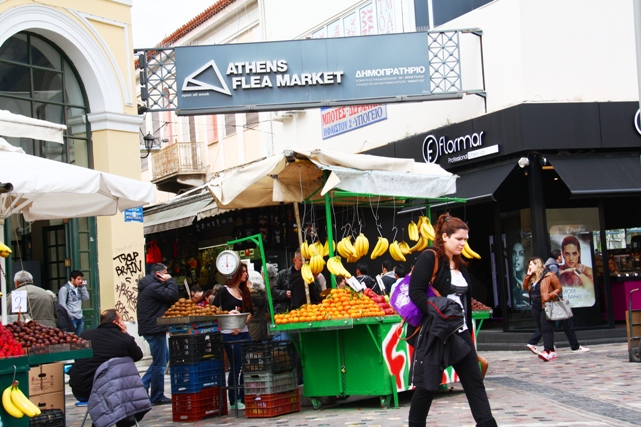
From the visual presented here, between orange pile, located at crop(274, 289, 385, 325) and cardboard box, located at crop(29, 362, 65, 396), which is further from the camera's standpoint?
orange pile, located at crop(274, 289, 385, 325)

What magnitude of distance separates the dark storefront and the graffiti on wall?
6.32 meters

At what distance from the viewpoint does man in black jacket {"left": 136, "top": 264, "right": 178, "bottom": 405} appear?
11656mm

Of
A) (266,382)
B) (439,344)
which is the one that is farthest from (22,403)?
(439,344)

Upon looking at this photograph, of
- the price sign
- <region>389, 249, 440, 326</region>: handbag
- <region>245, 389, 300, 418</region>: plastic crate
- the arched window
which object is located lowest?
<region>245, 389, 300, 418</region>: plastic crate

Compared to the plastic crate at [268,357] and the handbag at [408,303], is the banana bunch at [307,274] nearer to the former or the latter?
the plastic crate at [268,357]

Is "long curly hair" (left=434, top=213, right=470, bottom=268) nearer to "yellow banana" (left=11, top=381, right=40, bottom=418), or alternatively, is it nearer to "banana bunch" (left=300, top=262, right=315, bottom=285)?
"yellow banana" (left=11, top=381, right=40, bottom=418)

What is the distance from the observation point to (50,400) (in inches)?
365

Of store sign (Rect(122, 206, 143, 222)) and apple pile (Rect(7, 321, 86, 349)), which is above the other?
store sign (Rect(122, 206, 143, 222))

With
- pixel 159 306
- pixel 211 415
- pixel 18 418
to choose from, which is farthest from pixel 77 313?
pixel 18 418

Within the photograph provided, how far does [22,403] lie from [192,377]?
9.72 feet

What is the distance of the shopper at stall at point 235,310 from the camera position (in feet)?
35.3

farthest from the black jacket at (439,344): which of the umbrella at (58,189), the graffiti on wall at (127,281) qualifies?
the graffiti on wall at (127,281)

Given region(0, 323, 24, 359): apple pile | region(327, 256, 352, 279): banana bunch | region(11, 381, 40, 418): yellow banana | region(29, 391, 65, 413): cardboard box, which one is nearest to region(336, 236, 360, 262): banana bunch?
region(327, 256, 352, 279): banana bunch

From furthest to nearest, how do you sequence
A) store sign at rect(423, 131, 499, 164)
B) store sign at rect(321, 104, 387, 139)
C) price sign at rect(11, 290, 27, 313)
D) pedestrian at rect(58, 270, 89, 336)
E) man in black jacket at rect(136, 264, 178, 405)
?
store sign at rect(321, 104, 387, 139) < store sign at rect(423, 131, 499, 164) < pedestrian at rect(58, 270, 89, 336) < man in black jacket at rect(136, 264, 178, 405) < price sign at rect(11, 290, 27, 313)
